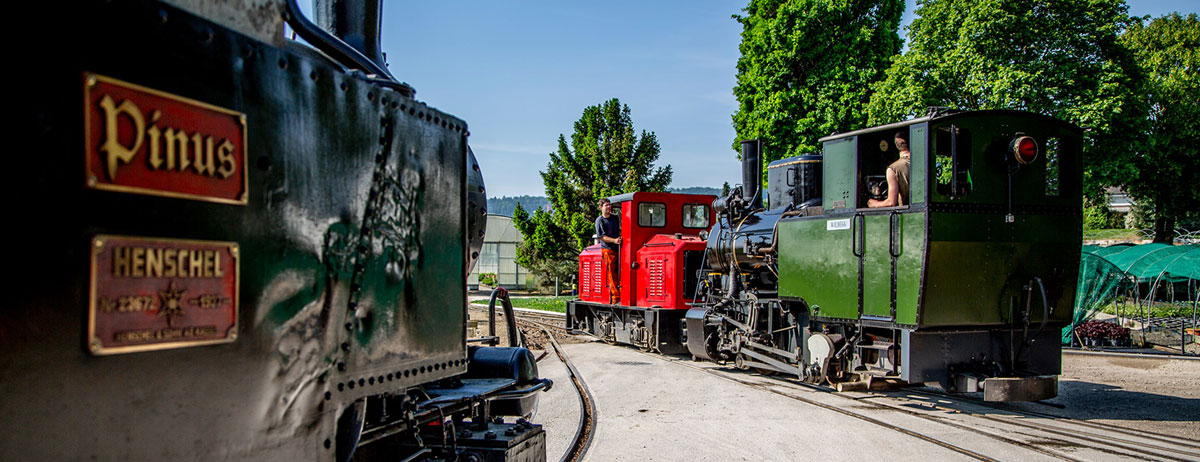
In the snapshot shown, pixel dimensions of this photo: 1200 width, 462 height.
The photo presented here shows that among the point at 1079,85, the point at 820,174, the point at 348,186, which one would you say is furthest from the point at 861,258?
the point at 1079,85

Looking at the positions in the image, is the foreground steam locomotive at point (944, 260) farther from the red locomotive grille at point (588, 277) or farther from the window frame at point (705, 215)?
the red locomotive grille at point (588, 277)

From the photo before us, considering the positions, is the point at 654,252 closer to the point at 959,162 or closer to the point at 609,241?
the point at 609,241

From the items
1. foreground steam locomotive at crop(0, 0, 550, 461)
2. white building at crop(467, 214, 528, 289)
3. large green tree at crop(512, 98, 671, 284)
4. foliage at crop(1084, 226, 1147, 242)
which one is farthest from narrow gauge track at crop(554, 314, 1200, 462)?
white building at crop(467, 214, 528, 289)

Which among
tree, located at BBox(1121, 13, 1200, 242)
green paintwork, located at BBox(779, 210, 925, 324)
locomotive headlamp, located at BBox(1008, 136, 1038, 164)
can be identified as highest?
tree, located at BBox(1121, 13, 1200, 242)

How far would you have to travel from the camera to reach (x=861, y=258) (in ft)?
28.3

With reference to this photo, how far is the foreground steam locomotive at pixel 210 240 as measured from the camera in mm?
1558

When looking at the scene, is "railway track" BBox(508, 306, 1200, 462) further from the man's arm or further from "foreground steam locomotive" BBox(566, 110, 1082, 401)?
the man's arm

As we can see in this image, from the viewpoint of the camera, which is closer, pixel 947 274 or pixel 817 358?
pixel 947 274

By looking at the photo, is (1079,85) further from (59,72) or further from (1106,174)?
(59,72)

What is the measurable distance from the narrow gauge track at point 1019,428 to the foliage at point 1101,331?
7.91 meters

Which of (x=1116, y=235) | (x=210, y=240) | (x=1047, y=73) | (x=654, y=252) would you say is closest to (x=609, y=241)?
(x=654, y=252)

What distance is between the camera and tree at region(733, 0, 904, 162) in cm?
2164

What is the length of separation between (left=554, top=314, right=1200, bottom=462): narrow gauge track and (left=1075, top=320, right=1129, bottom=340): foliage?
7.91 metres

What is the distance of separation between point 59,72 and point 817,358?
8.93 m
